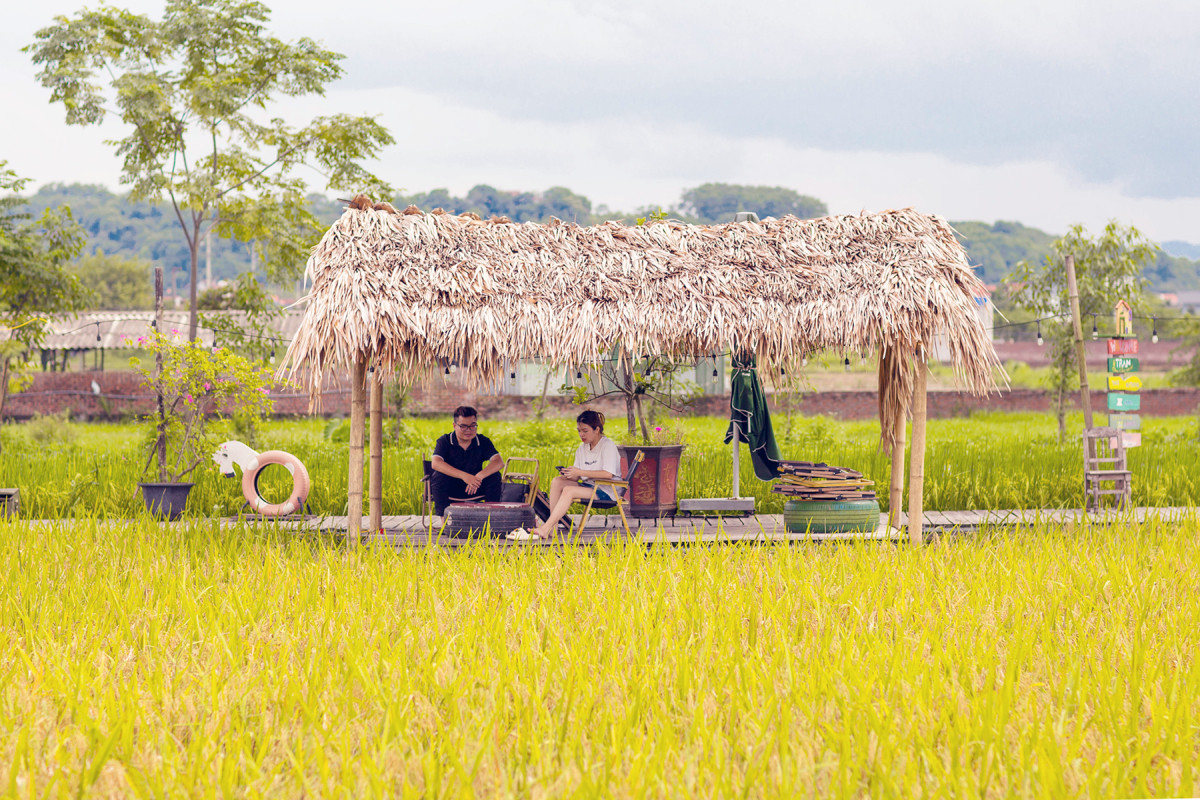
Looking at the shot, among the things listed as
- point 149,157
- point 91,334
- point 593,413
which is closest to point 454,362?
point 593,413

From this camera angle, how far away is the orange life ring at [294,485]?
7148 millimetres

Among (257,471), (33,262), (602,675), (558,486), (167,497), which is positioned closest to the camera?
(602,675)

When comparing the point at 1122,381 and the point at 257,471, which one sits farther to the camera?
the point at 1122,381

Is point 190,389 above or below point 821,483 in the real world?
above

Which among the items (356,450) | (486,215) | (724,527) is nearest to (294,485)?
(356,450)

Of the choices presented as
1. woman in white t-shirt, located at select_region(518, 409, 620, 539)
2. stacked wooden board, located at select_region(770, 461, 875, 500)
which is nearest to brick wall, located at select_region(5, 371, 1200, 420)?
woman in white t-shirt, located at select_region(518, 409, 620, 539)

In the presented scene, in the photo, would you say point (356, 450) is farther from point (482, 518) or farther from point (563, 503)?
point (563, 503)

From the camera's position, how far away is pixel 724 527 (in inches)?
272

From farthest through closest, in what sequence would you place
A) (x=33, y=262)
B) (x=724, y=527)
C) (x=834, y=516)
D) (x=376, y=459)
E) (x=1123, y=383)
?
1. (x=33, y=262)
2. (x=1123, y=383)
3. (x=724, y=527)
4. (x=376, y=459)
5. (x=834, y=516)

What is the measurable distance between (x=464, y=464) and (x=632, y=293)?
Answer: 5.57 ft

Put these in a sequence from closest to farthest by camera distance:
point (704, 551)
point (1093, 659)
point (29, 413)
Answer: point (1093, 659) → point (704, 551) → point (29, 413)

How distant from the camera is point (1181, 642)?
397 centimetres

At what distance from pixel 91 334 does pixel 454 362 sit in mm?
20017

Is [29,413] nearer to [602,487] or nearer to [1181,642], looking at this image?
[602,487]
